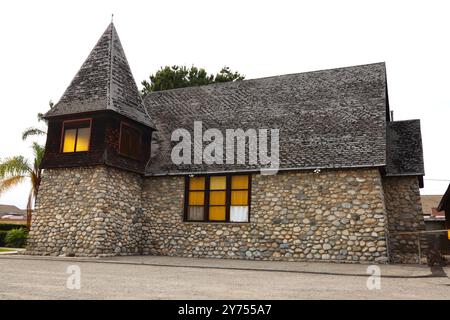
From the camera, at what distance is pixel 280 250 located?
14414 mm

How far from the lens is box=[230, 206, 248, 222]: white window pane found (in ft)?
50.4

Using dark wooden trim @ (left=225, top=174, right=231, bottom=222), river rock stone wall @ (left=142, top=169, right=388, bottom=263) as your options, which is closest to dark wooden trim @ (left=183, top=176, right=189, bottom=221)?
river rock stone wall @ (left=142, top=169, right=388, bottom=263)

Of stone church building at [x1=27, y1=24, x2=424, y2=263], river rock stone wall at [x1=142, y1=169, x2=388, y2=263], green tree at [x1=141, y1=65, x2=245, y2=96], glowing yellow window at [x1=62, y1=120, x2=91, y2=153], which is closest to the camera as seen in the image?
river rock stone wall at [x1=142, y1=169, x2=388, y2=263]

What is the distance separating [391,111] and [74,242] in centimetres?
1595

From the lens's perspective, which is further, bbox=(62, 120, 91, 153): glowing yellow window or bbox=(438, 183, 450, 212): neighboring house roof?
bbox=(438, 183, 450, 212): neighboring house roof

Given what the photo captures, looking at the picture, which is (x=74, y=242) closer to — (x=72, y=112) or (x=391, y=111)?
(x=72, y=112)

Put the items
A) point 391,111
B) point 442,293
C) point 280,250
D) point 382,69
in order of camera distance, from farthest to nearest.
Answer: point 391,111 < point 382,69 < point 280,250 < point 442,293

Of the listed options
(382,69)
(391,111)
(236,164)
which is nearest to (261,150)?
(236,164)

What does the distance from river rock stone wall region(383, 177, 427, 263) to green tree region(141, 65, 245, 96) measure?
1791 cm

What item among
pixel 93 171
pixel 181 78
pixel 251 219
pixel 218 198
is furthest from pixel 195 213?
pixel 181 78

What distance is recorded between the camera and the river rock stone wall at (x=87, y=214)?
15062 mm

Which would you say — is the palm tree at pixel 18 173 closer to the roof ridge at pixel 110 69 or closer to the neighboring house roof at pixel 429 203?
the roof ridge at pixel 110 69

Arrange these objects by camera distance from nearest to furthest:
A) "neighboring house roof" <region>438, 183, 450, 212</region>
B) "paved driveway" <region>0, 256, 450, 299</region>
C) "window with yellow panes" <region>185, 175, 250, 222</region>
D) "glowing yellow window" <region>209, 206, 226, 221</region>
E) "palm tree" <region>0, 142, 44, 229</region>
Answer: "paved driveway" <region>0, 256, 450, 299</region> < "window with yellow panes" <region>185, 175, 250, 222</region> < "glowing yellow window" <region>209, 206, 226, 221</region> < "neighboring house roof" <region>438, 183, 450, 212</region> < "palm tree" <region>0, 142, 44, 229</region>

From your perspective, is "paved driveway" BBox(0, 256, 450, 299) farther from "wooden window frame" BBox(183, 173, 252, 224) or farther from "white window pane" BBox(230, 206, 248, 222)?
"wooden window frame" BBox(183, 173, 252, 224)
